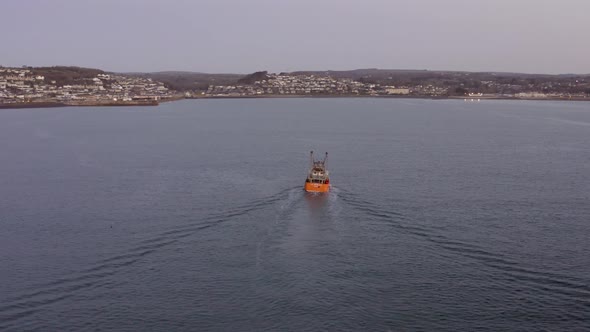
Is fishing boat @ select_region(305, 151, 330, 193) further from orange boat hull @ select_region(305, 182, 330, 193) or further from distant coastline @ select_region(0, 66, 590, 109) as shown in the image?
distant coastline @ select_region(0, 66, 590, 109)

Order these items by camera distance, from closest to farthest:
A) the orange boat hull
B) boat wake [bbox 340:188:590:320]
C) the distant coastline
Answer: boat wake [bbox 340:188:590:320] → the orange boat hull → the distant coastline

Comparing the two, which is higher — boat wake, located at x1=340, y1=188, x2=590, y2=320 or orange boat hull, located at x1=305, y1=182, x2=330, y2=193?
orange boat hull, located at x1=305, y1=182, x2=330, y2=193

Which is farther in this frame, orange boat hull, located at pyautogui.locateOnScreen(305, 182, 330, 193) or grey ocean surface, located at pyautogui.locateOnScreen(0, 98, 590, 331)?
orange boat hull, located at pyautogui.locateOnScreen(305, 182, 330, 193)

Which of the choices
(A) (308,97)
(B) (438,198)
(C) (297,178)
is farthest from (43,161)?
(A) (308,97)

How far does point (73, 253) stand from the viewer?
53.2 ft

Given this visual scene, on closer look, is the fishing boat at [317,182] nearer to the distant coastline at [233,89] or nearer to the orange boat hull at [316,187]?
the orange boat hull at [316,187]

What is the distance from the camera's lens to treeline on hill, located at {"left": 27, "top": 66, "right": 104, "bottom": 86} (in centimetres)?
10475

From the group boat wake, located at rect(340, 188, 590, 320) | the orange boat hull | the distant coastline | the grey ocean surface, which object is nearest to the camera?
the grey ocean surface

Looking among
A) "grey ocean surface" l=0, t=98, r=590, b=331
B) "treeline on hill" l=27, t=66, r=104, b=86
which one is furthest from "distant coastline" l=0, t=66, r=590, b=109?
"grey ocean surface" l=0, t=98, r=590, b=331

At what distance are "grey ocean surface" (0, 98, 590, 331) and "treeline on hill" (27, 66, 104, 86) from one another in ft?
253

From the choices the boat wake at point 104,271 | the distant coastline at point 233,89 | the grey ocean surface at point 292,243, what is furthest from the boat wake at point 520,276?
the distant coastline at point 233,89

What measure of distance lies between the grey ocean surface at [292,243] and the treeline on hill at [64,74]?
77.0 meters

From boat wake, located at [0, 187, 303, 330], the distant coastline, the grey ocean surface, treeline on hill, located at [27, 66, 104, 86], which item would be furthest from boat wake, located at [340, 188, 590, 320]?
treeline on hill, located at [27, 66, 104, 86]

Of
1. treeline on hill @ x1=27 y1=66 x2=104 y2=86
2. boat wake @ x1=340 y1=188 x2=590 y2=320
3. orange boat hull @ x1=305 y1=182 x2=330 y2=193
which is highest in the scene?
treeline on hill @ x1=27 y1=66 x2=104 y2=86
